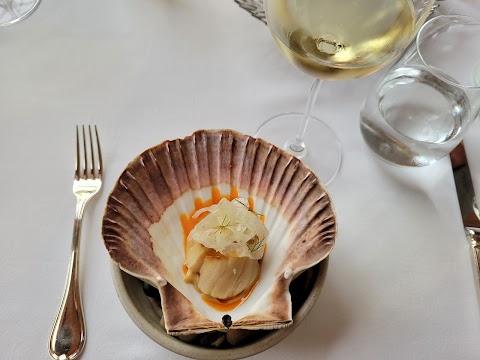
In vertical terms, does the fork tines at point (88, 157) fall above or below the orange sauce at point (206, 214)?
above

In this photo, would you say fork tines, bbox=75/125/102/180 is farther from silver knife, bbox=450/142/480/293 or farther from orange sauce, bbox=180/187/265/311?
silver knife, bbox=450/142/480/293

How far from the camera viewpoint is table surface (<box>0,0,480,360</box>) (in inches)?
23.7

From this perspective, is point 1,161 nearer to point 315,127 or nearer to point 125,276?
point 125,276

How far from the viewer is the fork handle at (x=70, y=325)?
22.4 inches

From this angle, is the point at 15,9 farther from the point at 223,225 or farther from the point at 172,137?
the point at 223,225

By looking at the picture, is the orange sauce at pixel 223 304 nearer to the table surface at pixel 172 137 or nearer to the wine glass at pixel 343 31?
the table surface at pixel 172 137

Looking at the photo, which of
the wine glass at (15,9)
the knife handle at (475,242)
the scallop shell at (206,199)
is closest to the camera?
the scallop shell at (206,199)

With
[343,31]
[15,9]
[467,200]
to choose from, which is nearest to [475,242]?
[467,200]

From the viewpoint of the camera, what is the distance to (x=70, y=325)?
583 millimetres

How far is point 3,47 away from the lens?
0.80m

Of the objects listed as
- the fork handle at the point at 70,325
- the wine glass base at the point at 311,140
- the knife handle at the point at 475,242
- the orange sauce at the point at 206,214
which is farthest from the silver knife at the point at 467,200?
the fork handle at the point at 70,325

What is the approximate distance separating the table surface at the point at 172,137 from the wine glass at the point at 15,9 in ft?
0.05

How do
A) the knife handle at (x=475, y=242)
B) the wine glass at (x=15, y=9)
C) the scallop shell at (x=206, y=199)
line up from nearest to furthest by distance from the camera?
the scallop shell at (x=206, y=199)
the knife handle at (x=475, y=242)
the wine glass at (x=15, y=9)

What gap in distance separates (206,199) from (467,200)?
374 millimetres
